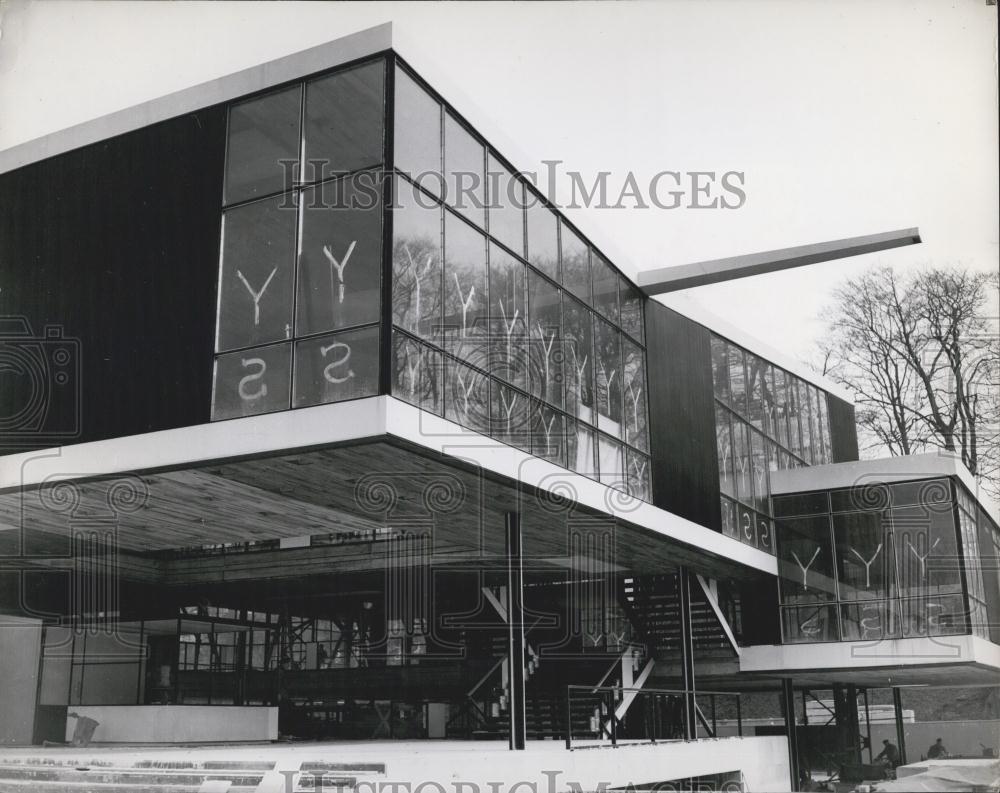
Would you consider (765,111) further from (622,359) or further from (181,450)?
(181,450)

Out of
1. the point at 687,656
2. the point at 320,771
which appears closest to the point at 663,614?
the point at 687,656

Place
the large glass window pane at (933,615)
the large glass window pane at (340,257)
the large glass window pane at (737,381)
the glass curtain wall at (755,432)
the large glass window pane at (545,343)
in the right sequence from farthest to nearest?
the large glass window pane at (737,381) < the glass curtain wall at (755,432) < the large glass window pane at (933,615) < the large glass window pane at (545,343) < the large glass window pane at (340,257)

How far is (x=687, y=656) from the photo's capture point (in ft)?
59.4

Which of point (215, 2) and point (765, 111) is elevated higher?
point (765, 111)

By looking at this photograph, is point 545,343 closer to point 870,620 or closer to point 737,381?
point 737,381

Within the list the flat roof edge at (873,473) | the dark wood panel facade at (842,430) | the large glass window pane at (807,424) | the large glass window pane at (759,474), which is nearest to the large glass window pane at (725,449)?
the large glass window pane at (759,474)

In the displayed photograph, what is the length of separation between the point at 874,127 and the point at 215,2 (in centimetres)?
2022

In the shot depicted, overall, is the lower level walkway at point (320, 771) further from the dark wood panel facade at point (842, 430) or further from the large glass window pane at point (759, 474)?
the dark wood panel facade at point (842, 430)

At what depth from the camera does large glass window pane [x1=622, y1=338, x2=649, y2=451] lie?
16.4m

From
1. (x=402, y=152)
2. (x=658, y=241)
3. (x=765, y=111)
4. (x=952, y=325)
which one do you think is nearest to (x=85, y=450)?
(x=402, y=152)

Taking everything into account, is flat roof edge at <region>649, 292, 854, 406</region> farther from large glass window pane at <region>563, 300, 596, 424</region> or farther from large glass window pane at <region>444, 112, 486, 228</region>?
large glass window pane at <region>444, 112, 486, 228</region>

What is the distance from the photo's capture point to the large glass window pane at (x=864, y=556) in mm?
19406

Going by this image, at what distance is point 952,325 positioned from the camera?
1236 inches

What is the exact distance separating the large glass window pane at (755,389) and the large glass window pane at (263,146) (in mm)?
12955
